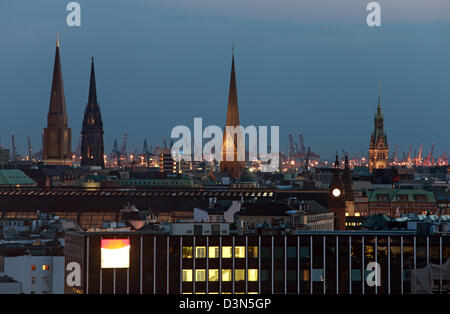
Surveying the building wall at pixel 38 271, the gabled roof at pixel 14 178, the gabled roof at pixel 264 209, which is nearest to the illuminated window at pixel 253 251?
→ the building wall at pixel 38 271

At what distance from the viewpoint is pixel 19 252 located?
5800 cm

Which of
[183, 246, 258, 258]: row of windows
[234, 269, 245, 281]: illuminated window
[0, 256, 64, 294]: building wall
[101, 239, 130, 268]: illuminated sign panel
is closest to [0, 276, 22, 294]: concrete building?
[101, 239, 130, 268]: illuminated sign panel

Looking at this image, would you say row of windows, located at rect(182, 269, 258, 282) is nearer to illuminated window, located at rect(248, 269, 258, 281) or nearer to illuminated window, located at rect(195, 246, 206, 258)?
illuminated window, located at rect(248, 269, 258, 281)

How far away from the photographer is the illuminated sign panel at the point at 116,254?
1773 inches

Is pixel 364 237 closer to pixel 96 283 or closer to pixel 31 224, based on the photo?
pixel 96 283

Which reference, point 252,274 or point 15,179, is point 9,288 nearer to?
point 252,274

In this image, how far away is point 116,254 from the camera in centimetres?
4547

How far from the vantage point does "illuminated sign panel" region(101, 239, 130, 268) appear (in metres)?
45.0

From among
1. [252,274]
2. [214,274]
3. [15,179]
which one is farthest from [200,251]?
[15,179]

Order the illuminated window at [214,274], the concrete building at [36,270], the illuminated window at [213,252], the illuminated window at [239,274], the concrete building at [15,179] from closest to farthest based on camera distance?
the illuminated window at [214,274] < the illuminated window at [213,252] < the illuminated window at [239,274] < the concrete building at [36,270] < the concrete building at [15,179]

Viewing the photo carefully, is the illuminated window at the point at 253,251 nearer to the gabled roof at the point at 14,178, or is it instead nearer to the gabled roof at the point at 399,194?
the gabled roof at the point at 399,194

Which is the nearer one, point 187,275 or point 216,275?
point 187,275
